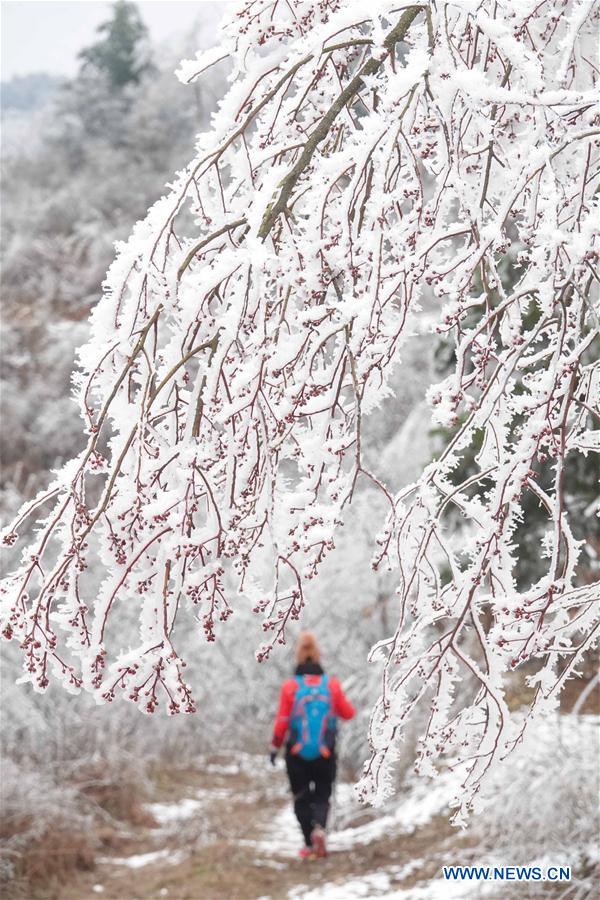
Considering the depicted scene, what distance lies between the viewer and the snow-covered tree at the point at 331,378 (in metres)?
1.81

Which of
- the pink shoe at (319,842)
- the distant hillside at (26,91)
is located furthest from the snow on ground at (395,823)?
the distant hillside at (26,91)

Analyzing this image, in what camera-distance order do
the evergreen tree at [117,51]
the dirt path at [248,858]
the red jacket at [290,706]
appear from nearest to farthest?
the dirt path at [248,858] < the red jacket at [290,706] < the evergreen tree at [117,51]

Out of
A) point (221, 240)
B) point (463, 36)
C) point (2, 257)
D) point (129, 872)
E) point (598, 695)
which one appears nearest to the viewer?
point (221, 240)

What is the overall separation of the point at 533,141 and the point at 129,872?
18.5 ft

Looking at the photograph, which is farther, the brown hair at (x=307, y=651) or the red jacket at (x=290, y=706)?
the brown hair at (x=307, y=651)

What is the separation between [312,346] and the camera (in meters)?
1.88

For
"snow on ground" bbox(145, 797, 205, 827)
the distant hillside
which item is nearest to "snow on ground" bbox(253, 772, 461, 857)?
"snow on ground" bbox(145, 797, 205, 827)

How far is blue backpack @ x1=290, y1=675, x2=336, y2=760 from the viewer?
591 centimetres

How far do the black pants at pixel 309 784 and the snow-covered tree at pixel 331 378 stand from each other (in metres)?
4.06

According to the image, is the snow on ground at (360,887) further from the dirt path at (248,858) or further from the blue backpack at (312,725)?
the blue backpack at (312,725)

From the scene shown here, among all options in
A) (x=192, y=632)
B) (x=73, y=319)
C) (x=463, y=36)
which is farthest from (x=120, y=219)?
(x=463, y=36)

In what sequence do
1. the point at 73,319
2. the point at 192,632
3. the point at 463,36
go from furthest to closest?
the point at 73,319 → the point at 192,632 → the point at 463,36

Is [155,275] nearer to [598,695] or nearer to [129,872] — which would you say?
[129,872]

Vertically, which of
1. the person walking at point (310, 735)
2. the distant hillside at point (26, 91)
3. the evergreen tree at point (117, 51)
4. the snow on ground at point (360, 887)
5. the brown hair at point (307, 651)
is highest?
the distant hillside at point (26, 91)
